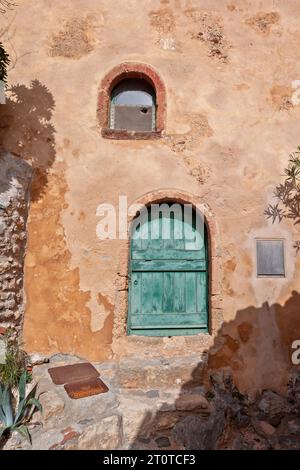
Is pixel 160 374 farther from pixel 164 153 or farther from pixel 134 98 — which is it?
pixel 134 98

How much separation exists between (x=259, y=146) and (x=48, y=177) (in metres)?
3.41

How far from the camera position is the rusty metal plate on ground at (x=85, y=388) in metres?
3.52

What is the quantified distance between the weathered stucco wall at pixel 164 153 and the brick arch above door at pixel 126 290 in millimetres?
28

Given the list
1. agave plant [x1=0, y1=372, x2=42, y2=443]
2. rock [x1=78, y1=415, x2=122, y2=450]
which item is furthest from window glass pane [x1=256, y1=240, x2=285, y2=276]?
agave plant [x1=0, y1=372, x2=42, y2=443]

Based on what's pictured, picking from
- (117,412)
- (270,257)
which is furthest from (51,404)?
(270,257)

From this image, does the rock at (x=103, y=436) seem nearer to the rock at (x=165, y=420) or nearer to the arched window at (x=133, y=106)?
the rock at (x=165, y=420)

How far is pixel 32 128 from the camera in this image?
192 inches

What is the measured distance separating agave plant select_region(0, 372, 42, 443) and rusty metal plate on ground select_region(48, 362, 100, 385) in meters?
0.39

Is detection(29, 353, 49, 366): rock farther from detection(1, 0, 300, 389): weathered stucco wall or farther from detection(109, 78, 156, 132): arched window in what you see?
detection(109, 78, 156, 132): arched window

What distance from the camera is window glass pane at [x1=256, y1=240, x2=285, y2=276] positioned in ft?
15.3

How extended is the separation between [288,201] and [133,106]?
302 cm
